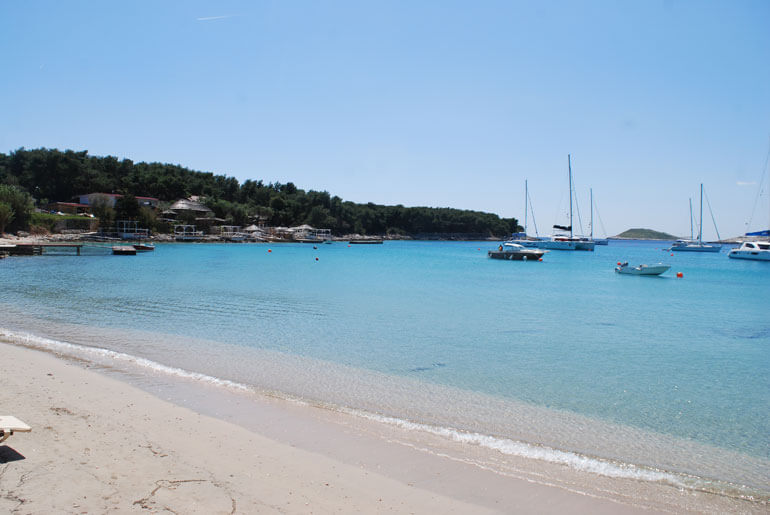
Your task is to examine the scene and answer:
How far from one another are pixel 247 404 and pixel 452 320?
34.3ft

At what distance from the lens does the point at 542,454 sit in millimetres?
6051

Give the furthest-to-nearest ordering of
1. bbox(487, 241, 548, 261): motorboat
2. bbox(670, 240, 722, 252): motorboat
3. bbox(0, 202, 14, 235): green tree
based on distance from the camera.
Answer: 1. bbox(670, 240, 722, 252): motorboat
2. bbox(487, 241, 548, 261): motorboat
3. bbox(0, 202, 14, 235): green tree

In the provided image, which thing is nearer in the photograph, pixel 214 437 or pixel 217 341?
pixel 214 437

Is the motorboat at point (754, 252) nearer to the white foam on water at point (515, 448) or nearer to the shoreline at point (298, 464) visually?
the white foam on water at point (515, 448)

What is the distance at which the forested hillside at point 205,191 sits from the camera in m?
82.9

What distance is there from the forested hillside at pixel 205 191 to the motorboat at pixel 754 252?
79.0 metres

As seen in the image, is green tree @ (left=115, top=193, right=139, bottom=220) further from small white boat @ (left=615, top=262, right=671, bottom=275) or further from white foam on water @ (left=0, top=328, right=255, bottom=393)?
white foam on water @ (left=0, top=328, right=255, bottom=393)

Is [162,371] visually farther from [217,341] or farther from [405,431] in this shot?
[405,431]

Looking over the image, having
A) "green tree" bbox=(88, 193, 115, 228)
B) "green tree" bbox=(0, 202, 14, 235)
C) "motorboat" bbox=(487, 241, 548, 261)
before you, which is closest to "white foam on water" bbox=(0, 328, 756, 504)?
"motorboat" bbox=(487, 241, 548, 261)

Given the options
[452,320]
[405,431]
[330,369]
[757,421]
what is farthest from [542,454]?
[452,320]

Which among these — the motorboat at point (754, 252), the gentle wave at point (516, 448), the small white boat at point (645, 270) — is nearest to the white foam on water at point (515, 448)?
the gentle wave at point (516, 448)

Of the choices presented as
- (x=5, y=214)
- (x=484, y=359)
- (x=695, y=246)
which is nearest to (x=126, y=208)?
(x=5, y=214)

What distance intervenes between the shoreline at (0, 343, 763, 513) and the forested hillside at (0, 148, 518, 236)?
8329 cm

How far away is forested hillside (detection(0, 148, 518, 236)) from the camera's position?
8288cm
